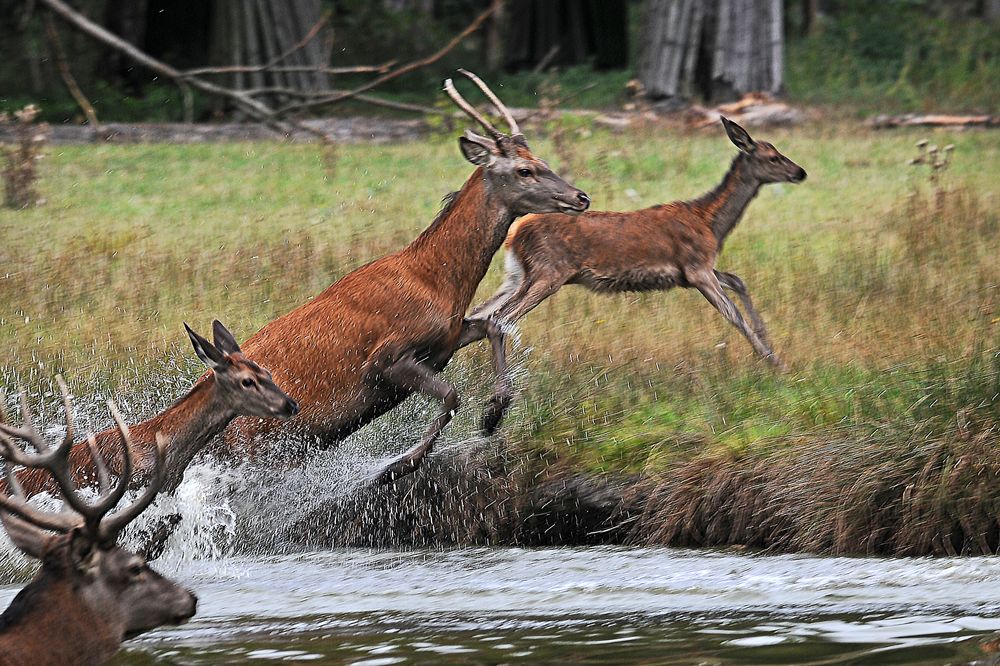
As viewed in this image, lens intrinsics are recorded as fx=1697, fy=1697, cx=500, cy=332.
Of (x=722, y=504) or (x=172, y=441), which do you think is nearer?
(x=172, y=441)

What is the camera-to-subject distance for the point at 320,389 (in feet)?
26.4

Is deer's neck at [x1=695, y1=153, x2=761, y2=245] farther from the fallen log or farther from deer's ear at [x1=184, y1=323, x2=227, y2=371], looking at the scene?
the fallen log

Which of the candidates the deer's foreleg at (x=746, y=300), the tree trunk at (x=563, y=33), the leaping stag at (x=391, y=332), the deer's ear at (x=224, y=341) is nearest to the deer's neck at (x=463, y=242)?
the leaping stag at (x=391, y=332)

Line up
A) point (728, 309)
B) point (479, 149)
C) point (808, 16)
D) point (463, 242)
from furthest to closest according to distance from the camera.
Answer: point (808, 16)
point (728, 309)
point (479, 149)
point (463, 242)

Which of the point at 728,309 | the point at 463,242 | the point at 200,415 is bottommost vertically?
the point at 200,415

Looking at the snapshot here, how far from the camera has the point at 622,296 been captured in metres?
11.3

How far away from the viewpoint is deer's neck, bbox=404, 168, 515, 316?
8.31 meters

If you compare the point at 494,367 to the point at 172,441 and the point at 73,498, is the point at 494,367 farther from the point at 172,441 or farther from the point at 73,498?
the point at 73,498

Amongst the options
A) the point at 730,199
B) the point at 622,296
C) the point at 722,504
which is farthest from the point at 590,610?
the point at 622,296

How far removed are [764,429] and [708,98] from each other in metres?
14.2

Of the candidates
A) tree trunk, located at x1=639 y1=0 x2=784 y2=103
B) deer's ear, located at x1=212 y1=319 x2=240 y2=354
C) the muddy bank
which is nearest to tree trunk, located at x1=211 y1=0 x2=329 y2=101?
tree trunk, located at x1=639 y1=0 x2=784 y2=103

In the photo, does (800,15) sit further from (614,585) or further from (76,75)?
(614,585)

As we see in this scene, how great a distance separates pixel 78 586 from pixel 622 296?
625 centimetres

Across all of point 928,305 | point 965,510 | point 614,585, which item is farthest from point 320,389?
point 928,305
